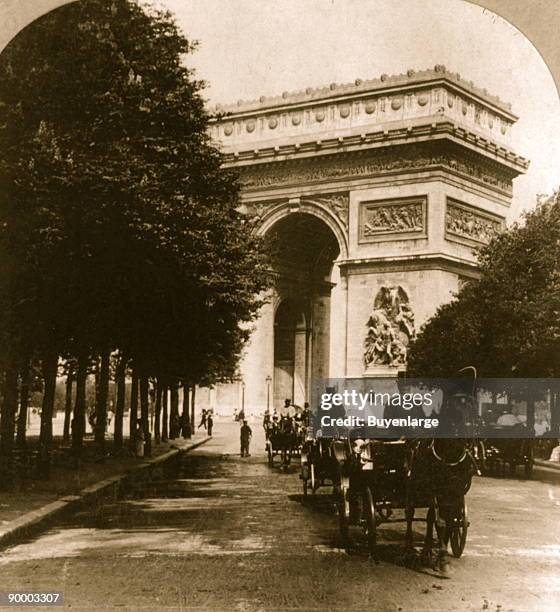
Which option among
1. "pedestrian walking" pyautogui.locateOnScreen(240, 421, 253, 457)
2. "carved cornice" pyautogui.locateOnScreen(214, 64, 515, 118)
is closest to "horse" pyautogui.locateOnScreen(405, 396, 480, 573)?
"pedestrian walking" pyautogui.locateOnScreen(240, 421, 253, 457)

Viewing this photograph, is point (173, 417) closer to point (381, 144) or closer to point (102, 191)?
point (381, 144)

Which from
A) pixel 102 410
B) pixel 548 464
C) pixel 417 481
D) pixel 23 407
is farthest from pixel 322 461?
pixel 23 407

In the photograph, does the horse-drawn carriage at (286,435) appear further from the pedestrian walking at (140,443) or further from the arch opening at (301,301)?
the arch opening at (301,301)

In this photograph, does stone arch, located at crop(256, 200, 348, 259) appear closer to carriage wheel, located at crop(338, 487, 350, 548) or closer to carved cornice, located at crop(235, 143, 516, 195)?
carved cornice, located at crop(235, 143, 516, 195)

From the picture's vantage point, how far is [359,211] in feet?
192

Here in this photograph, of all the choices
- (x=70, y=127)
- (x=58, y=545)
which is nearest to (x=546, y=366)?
(x=70, y=127)

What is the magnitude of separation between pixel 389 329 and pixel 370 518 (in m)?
39.3

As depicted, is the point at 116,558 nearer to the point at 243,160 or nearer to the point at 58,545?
the point at 58,545

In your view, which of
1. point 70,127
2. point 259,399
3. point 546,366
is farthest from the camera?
point 259,399

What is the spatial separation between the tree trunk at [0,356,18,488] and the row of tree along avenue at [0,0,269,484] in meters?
0.04

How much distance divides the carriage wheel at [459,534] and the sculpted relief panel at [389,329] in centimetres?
3457

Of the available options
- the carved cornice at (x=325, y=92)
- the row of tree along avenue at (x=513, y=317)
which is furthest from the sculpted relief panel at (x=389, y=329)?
the carved cornice at (x=325, y=92)

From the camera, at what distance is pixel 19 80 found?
64.4 feet

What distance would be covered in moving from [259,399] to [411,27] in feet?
142
